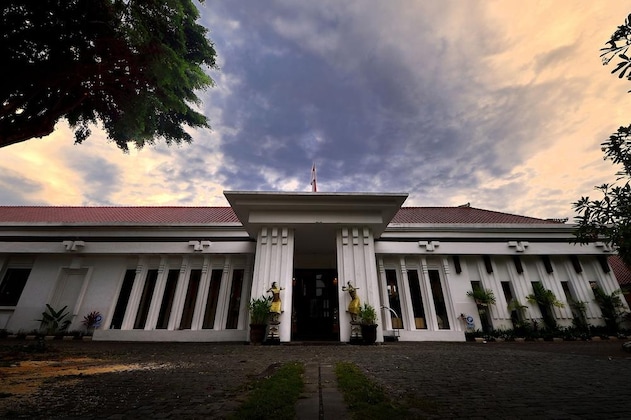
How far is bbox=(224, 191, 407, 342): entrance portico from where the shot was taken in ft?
30.4

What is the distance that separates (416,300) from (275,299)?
6.22 metres

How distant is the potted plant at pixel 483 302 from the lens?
36.2ft

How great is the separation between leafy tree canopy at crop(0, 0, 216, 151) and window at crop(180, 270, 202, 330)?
6480mm

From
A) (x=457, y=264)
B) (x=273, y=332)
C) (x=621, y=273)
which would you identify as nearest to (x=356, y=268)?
(x=273, y=332)

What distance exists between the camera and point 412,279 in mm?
11914

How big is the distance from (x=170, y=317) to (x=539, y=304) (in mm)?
15133

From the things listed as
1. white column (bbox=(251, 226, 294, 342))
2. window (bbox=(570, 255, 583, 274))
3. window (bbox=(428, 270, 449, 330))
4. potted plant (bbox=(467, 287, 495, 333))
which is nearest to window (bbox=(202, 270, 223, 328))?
white column (bbox=(251, 226, 294, 342))

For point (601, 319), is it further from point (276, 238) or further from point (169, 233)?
point (169, 233)

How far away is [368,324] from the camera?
8.58 m

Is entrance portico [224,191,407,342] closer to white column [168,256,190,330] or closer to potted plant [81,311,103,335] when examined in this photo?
white column [168,256,190,330]

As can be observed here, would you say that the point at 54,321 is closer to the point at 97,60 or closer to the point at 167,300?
the point at 167,300

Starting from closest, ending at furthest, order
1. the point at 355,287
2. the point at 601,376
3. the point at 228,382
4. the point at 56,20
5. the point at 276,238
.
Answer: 1. the point at 228,382
2. the point at 601,376
3. the point at 56,20
4. the point at 355,287
5. the point at 276,238

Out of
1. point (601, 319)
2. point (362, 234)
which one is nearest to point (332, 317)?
point (362, 234)

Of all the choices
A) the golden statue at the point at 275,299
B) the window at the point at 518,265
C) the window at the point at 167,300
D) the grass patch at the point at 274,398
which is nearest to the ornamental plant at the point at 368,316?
the golden statue at the point at 275,299
